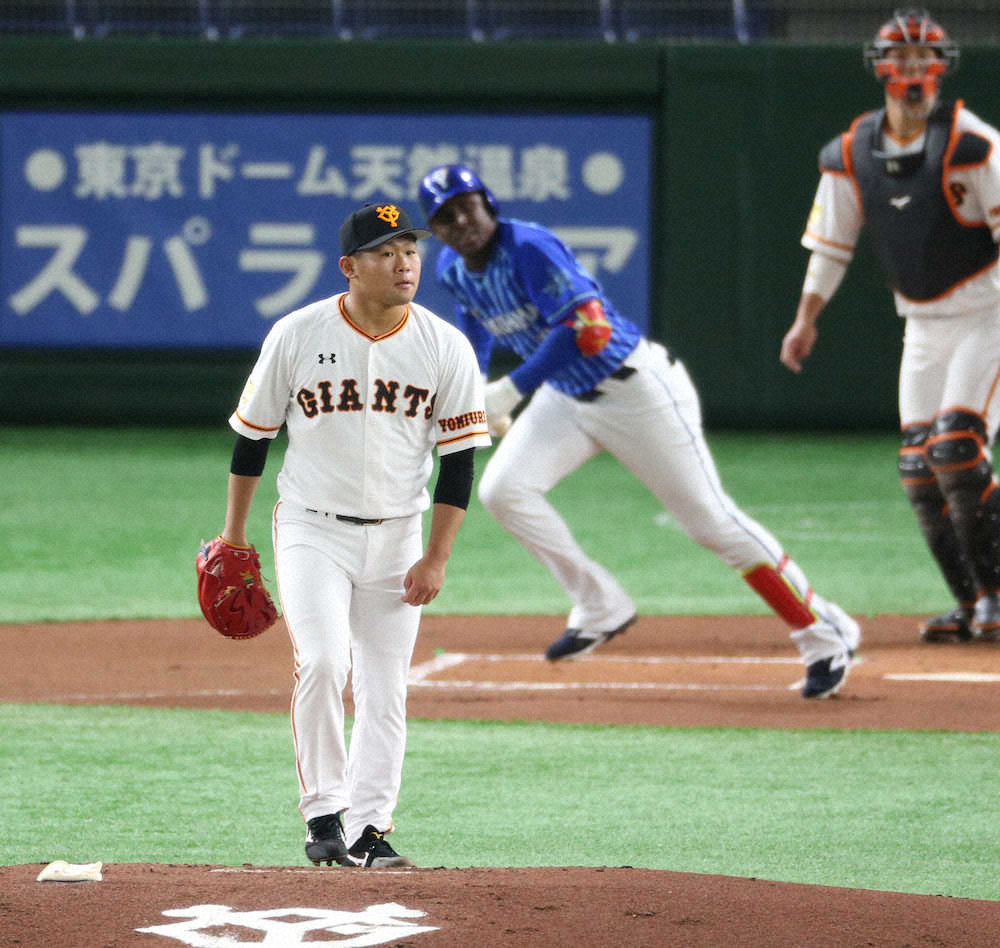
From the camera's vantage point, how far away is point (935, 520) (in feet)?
26.2

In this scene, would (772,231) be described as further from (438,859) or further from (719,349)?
(438,859)

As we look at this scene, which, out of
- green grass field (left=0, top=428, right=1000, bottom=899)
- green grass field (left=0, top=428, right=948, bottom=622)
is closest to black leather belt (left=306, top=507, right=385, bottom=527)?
green grass field (left=0, top=428, right=1000, bottom=899)

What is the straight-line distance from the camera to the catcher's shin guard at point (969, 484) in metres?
7.55

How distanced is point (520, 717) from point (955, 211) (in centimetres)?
289

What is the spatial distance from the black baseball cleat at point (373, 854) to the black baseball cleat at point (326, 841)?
0.10 feet

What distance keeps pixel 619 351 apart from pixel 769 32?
11394 millimetres

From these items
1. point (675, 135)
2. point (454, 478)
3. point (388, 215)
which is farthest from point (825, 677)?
Result: point (675, 135)

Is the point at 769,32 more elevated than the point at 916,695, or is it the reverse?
the point at 769,32

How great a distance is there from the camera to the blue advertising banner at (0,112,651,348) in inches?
Result: 640

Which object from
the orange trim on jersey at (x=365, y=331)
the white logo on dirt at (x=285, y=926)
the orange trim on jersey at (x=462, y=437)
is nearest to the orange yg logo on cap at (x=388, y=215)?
the orange trim on jersey at (x=365, y=331)

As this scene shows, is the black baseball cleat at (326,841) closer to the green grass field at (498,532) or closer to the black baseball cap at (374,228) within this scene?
the black baseball cap at (374,228)

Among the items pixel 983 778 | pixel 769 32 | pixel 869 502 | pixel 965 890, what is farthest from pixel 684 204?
pixel 965 890

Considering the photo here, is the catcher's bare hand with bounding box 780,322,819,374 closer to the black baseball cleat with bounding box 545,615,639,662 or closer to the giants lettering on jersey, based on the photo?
the black baseball cleat with bounding box 545,615,639,662

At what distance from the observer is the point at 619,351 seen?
22.8 feet
